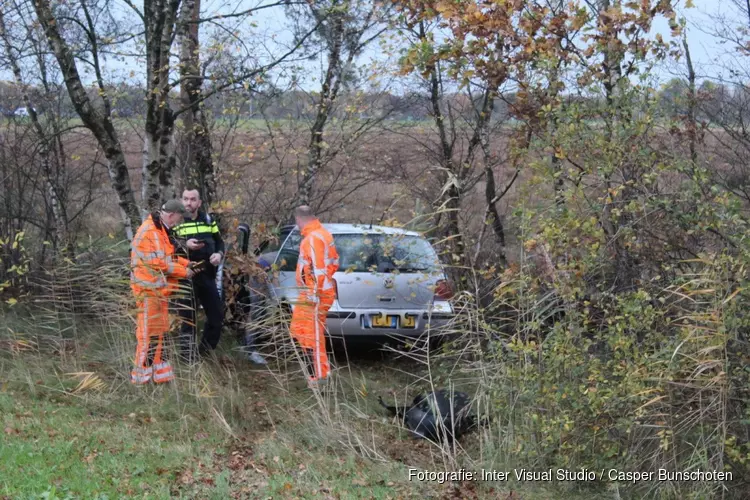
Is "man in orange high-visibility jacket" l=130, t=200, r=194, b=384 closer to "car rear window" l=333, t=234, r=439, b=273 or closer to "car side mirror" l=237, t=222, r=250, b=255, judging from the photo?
"car side mirror" l=237, t=222, r=250, b=255

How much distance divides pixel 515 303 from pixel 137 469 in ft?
10.3

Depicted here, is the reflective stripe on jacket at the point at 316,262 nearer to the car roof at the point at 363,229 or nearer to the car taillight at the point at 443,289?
the car roof at the point at 363,229

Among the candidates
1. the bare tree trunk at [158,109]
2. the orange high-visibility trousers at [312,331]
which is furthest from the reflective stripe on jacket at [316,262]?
the bare tree trunk at [158,109]

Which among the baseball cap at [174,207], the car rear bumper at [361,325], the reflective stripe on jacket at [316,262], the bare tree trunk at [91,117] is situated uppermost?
the bare tree trunk at [91,117]

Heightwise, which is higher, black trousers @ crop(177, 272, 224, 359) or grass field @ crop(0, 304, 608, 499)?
black trousers @ crop(177, 272, 224, 359)

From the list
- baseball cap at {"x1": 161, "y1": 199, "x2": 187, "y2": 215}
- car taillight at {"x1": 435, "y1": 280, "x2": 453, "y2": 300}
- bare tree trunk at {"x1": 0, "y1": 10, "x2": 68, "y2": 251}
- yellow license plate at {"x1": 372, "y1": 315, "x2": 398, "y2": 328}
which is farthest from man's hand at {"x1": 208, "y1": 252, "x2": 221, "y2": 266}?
bare tree trunk at {"x1": 0, "y1": 10, "x2": 68, "y2": 251}

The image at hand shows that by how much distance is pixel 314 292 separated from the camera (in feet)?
25.1

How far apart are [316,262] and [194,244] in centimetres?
127

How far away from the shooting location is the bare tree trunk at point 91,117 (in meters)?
8.62

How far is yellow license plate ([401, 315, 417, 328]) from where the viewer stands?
8.54 metres

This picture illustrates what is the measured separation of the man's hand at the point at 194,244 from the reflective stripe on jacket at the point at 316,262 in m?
1.04

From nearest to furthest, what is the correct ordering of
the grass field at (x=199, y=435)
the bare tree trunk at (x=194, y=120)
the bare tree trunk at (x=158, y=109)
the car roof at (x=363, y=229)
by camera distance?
the grass field at (x=199, y=435)
the car roof at (x=363, y=229)
the bare tree trunk at (x=158, y=109)
the bare tree trunk at (x=194, y=120)

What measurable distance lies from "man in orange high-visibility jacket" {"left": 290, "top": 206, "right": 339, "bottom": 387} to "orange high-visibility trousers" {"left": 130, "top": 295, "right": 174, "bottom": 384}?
125 cm

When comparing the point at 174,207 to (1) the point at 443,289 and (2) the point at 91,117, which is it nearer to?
(2) the point at 91,117
